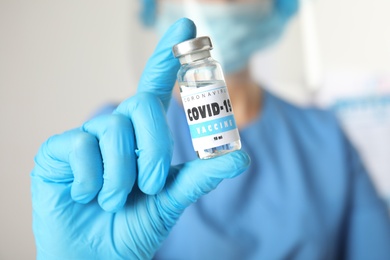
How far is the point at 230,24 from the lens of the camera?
1.36 m

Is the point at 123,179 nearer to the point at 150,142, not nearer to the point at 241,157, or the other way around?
the point at 150,142

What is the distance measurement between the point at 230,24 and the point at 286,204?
51cm

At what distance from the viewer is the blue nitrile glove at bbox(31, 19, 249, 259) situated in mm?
740

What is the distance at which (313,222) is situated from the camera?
4.28ft

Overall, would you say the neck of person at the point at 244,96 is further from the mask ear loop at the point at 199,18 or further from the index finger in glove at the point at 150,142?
the index finger in glove at the point at 150,142

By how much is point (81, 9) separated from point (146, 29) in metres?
0.30

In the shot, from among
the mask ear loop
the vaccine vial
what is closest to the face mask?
the mask ear loop

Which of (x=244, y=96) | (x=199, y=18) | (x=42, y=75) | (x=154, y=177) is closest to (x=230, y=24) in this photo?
(x=199, y=18)

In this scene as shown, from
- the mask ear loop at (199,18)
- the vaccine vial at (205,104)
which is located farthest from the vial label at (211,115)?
the mask ear loop at (199,18)

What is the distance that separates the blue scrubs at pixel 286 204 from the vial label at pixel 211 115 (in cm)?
58

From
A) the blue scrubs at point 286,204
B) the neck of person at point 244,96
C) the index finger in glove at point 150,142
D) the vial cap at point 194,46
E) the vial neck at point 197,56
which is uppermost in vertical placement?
the vial cap at point 194,46

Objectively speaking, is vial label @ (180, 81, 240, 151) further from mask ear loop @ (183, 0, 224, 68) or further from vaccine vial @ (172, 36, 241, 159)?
mask ear loop @ (183, 0, 224, 68)

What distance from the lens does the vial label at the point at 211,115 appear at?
675mm

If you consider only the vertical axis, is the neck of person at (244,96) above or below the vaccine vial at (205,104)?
below
